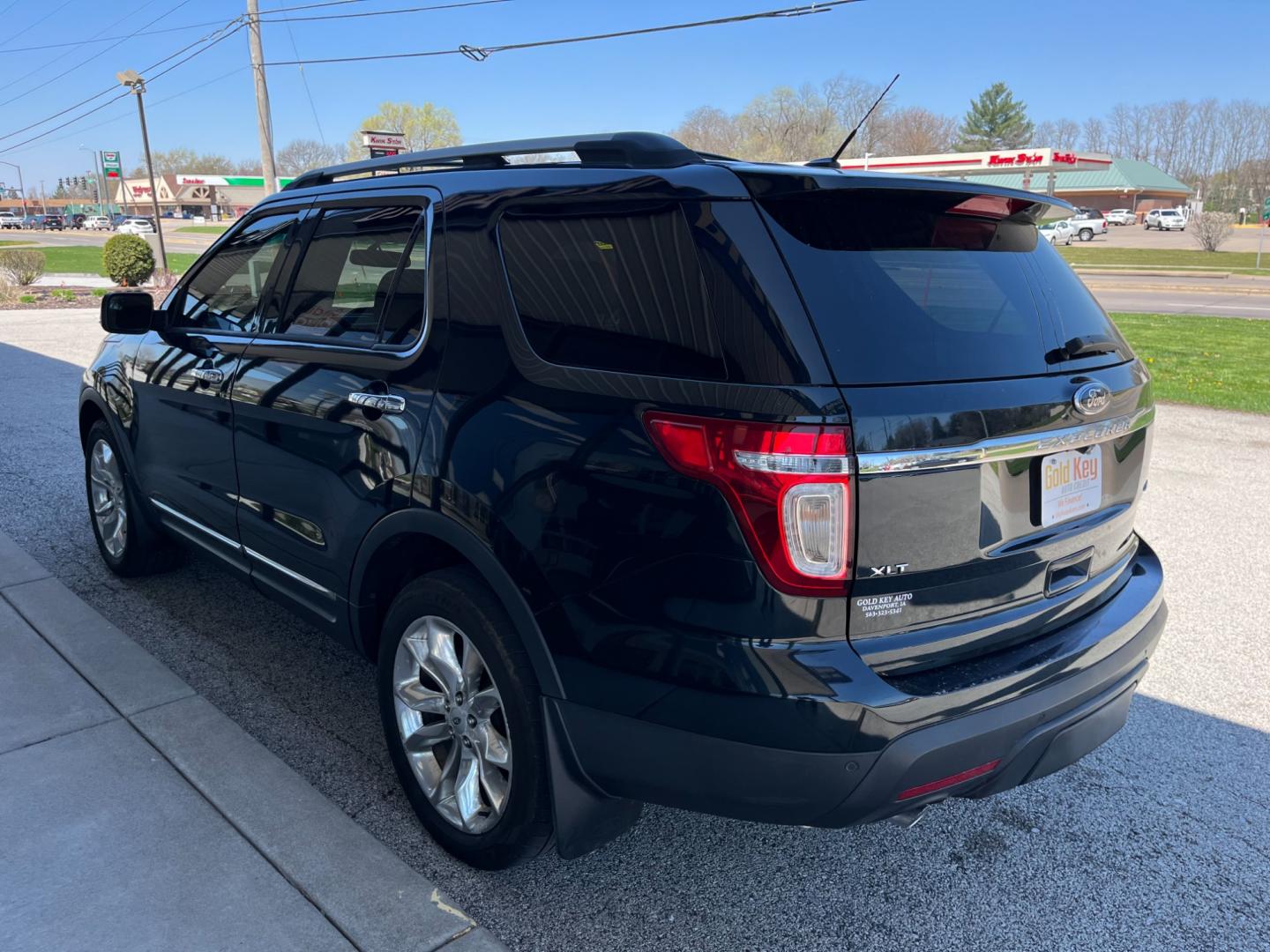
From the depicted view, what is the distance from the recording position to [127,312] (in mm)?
4137

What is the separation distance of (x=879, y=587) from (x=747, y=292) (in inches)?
27.8

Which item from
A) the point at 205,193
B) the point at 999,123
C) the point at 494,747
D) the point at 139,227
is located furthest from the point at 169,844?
the point at 205,193

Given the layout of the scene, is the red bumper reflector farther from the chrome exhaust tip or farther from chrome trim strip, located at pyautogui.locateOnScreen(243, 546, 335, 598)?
chrome trim strip, located at pyautogui.locateOnScreen(243, 546, 335, 598)

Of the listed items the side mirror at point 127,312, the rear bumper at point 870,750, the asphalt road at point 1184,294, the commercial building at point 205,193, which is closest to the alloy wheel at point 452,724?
the rear bumper at point 870,750

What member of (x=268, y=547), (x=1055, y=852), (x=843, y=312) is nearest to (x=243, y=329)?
(x=268, y=547)

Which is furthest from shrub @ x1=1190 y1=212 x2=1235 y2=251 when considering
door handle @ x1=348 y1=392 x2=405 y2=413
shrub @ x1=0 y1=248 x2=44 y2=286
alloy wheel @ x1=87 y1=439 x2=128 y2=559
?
door handle @ x1=348 y1=392 x2=405 y2=413

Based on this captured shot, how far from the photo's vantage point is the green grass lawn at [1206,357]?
9.96m

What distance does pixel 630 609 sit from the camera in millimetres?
2145

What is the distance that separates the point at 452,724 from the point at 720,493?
1.20 metres

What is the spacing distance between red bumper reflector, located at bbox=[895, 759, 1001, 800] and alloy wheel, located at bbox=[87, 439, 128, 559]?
407cm

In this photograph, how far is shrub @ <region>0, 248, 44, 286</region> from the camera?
23.1 m

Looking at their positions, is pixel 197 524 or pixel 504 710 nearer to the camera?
pixel 504 710

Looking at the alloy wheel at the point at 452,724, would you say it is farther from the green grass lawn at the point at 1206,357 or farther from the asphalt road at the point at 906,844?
the green grass lawn at the point at 1206,357

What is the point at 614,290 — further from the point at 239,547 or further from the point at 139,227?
the point at 139,227
